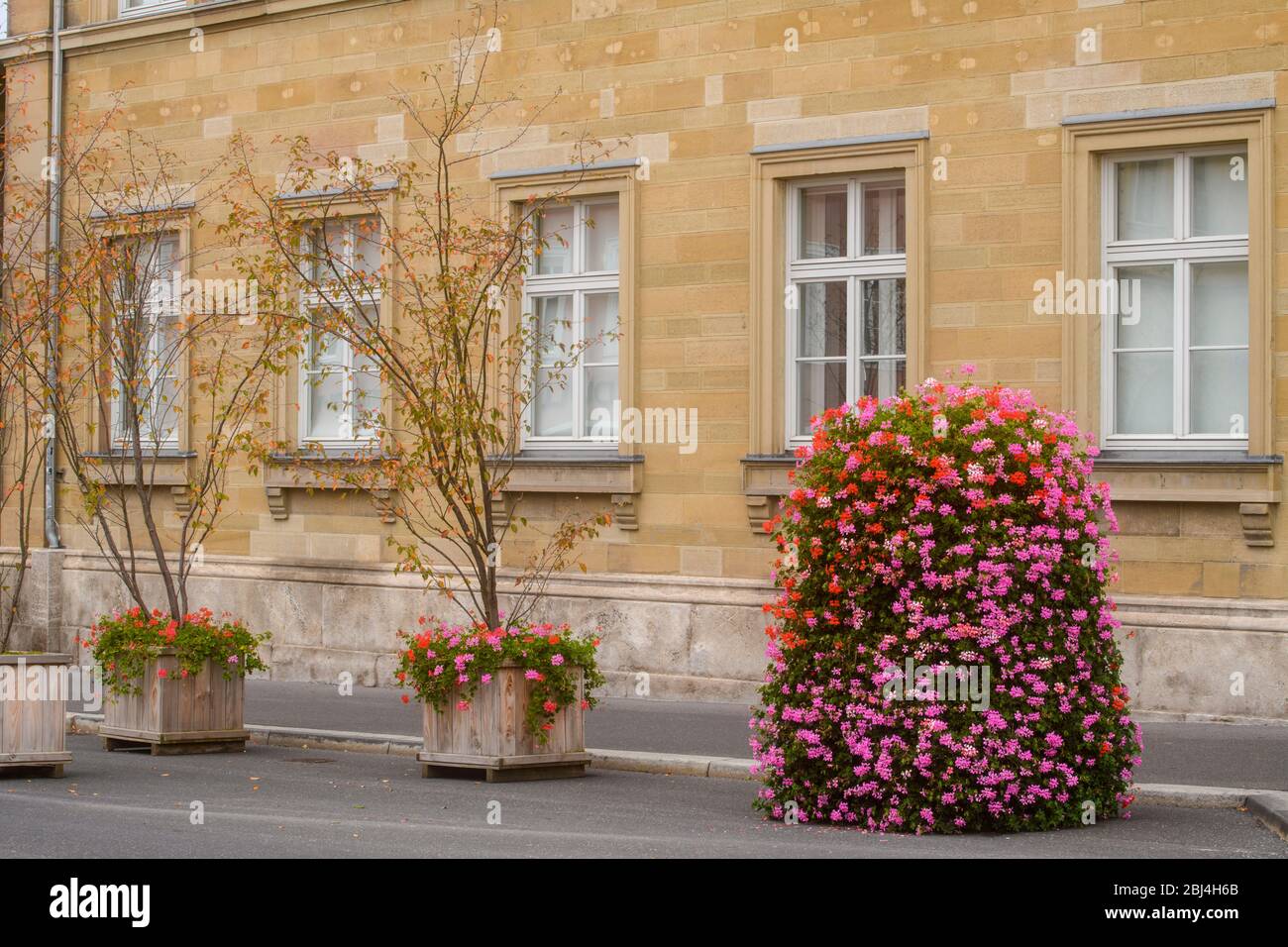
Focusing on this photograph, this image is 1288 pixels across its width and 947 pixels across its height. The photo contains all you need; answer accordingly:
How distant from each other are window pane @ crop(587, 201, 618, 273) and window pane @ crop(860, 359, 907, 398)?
2.79 m

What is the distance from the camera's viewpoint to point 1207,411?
15.3 metres

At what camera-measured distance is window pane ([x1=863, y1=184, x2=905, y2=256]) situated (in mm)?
16797

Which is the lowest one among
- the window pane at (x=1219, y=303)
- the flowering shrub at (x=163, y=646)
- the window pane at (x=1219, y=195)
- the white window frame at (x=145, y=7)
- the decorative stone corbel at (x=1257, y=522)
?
the flowering shrub at (x=163, y=646)

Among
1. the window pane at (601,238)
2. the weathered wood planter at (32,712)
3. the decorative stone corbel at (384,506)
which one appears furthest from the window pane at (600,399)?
the weathered wood planter at (32,712)

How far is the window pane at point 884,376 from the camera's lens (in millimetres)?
16812

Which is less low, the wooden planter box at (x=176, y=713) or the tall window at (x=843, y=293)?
the tall window at (x=843, y=293)

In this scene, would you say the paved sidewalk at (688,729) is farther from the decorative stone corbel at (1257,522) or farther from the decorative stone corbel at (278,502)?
the decorative stone corbel at (278,502)

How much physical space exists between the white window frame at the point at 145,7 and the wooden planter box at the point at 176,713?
9601 mm

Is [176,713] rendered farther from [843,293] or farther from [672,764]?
[843,293]

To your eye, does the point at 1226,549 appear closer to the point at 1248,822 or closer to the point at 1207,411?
the point at 1207,411

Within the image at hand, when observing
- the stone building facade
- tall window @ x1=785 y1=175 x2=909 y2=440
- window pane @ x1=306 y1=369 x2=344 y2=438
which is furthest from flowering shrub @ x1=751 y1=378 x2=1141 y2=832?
window pane @ x1=306 y1=369 x2=344 y2=438

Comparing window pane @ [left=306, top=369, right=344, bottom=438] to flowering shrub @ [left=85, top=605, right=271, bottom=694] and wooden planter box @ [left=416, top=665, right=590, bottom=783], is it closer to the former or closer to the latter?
flowering shrub @ [left=85, top=605, right=271, bottom=694]

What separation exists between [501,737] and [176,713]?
310 centimetres

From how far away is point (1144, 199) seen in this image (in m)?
15.6
